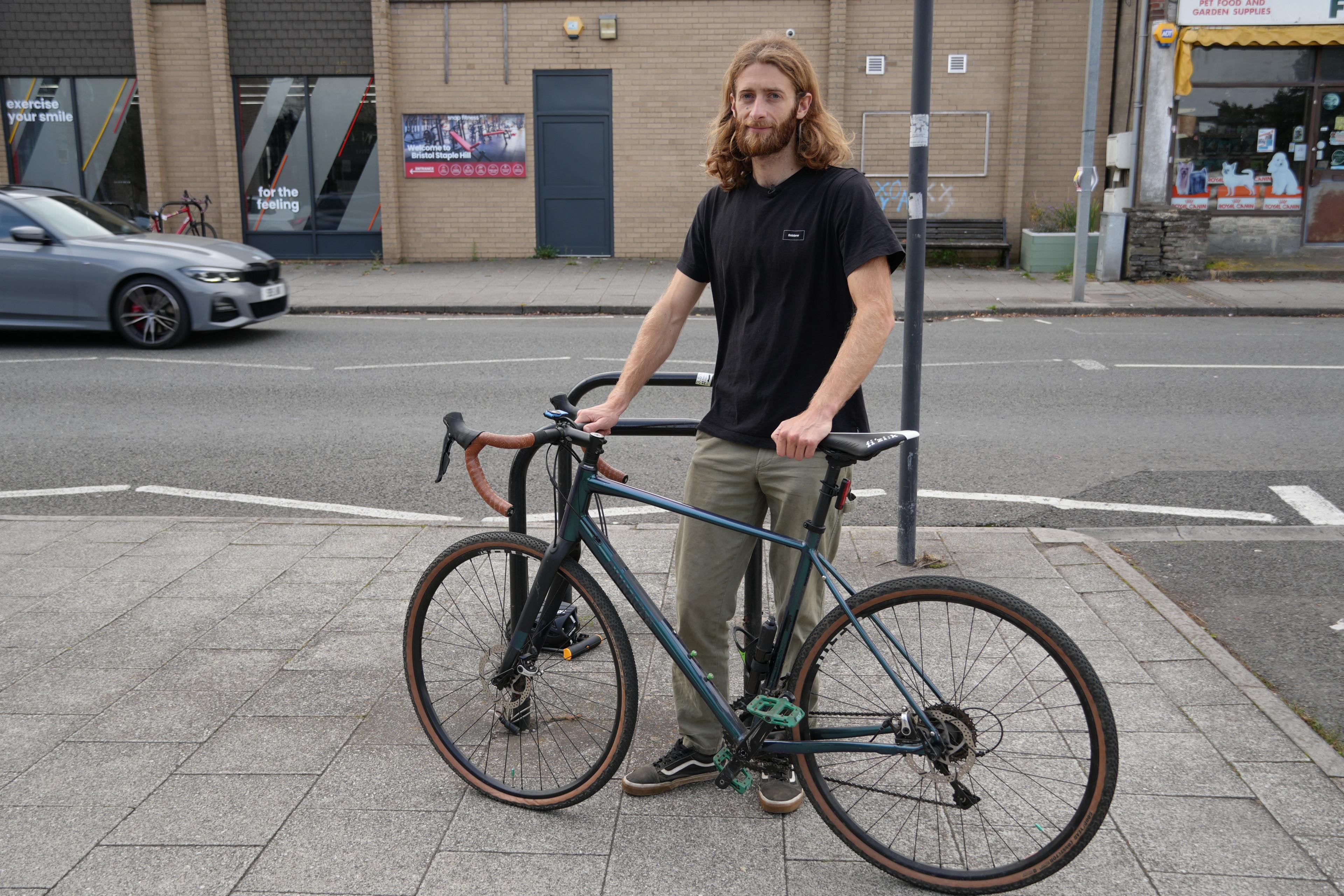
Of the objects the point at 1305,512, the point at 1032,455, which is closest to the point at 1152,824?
the point at 1305,512

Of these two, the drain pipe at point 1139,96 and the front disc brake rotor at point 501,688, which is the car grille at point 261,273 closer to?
the front disc brake rotor at point 501,688

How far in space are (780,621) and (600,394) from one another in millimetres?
6158

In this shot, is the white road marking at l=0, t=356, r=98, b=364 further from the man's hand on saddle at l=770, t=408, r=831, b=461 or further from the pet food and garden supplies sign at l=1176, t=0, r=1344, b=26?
the pet food and garden supplies sign at l=1176, t=0, r=1344, b=26

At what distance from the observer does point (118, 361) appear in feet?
35.4

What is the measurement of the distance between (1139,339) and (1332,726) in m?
8.85

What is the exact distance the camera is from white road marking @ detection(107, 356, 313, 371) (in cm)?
1052

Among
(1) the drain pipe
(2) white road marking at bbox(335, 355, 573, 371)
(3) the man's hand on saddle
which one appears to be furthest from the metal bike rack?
(1) the drain pipe

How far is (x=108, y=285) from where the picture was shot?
37.1 feet

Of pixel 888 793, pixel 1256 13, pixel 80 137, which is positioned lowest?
pixel 888 793

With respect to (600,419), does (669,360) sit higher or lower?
lower

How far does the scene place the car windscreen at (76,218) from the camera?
38.1 feet

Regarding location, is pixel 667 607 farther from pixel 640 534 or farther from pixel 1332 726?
pixel 1332 726

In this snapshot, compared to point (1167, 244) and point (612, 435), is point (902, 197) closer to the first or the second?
point (1167, 244)

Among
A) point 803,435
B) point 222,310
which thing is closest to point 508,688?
point 803,435
